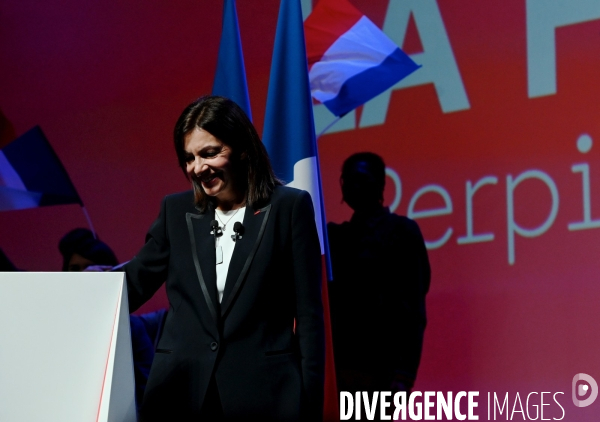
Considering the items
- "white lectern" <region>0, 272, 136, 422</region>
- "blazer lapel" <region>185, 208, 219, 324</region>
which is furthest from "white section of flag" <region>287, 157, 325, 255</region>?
"white lectern" <region>0, 272, 136, 422</region>

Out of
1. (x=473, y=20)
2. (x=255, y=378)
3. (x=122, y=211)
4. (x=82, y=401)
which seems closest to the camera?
(x=82, y=401)

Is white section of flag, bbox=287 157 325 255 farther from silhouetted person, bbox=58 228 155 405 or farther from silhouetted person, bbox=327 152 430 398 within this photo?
silhouetted person, bbox=58 228 155 405

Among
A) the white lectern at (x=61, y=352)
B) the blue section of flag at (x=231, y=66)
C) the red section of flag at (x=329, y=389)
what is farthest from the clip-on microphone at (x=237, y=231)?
the blue section of flag at (x=231, y=66)

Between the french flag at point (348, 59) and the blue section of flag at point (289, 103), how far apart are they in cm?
32

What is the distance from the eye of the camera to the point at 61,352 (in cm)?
148

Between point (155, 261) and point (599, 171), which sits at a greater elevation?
point (599, 171)

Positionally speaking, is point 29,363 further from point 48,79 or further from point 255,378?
point 48,79

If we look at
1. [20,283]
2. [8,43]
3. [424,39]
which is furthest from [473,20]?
[8,43]

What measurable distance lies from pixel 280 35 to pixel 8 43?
2340mm

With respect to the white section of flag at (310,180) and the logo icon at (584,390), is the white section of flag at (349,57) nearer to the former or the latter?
the white section of flag at (310,180)

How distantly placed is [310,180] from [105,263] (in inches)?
43.6

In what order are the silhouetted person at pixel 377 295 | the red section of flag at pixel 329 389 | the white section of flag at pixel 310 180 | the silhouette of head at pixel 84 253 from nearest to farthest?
1. the red section of flag at pixel 329 389
2. the white section of flag at pixel 310 180
3. the silhouetted person at pixel 377 295
4. the silhouette of head at pixel 84 253

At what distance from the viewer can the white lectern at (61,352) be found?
4.78 feet

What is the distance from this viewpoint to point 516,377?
317 centimetres
